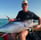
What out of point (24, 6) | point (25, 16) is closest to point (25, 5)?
point (24, 6)

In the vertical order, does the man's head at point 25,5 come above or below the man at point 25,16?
above

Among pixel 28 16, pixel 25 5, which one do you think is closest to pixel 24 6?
pixel 25 5

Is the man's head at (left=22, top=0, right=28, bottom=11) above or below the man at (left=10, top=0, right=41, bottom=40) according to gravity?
above

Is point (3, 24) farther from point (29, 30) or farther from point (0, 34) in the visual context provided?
point (29, 30)

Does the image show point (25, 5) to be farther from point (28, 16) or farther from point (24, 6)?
point (28, 16)

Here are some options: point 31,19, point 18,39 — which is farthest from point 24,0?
point 18,39

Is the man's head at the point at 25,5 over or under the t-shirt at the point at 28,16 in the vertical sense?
over

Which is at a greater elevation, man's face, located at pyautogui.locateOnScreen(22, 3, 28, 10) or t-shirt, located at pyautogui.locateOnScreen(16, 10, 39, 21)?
man's face, located at pyautogui.locateOnScreen(22, 3, 28, 10)

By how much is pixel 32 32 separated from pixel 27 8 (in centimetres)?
29

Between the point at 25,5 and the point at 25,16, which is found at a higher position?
the point at 25,5

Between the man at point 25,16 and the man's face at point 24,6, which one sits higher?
the man's face at point 24,6

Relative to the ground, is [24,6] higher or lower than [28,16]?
higher

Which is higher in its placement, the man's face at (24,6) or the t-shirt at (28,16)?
the man's face at (24,6)

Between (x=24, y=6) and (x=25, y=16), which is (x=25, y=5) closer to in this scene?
(x=24, y=6)
